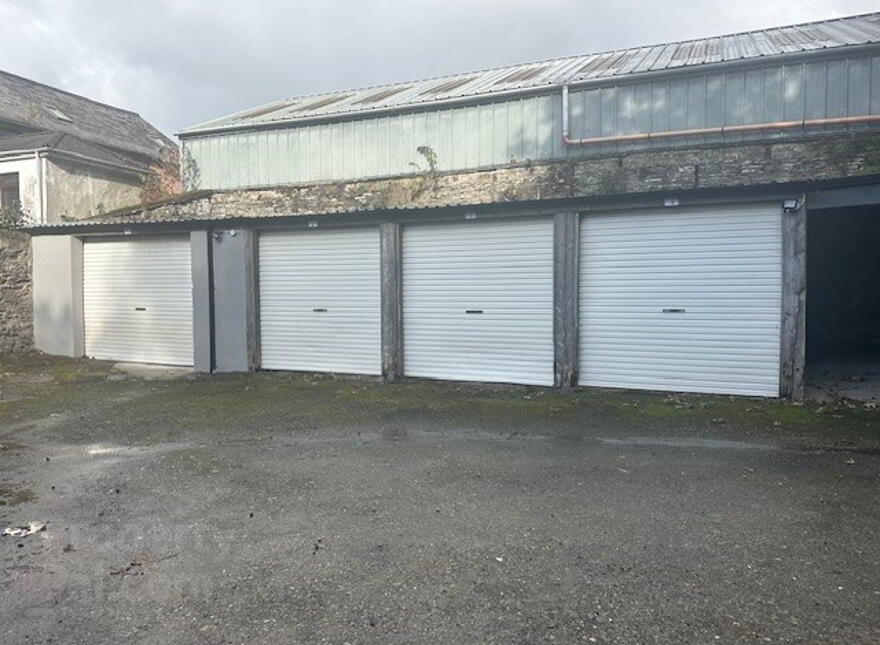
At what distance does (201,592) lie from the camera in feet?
11.9

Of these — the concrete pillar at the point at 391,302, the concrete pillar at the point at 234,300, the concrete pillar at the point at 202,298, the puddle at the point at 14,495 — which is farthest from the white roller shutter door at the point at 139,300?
the puddle at the point at 14,495

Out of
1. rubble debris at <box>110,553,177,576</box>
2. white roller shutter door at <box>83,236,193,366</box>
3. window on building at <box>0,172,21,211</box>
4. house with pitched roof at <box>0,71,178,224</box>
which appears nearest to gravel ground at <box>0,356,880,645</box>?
rubble debris at <box>110,553,177,576</box>

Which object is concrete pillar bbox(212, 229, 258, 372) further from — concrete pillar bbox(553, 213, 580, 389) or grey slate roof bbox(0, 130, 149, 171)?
grey slate roof bbox(0, 130, 149, 171)

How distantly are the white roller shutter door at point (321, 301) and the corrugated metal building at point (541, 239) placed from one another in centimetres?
4

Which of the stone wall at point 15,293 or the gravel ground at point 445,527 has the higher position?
the stone wall at point 15,293

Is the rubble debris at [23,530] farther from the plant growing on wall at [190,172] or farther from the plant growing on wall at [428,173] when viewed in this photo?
the plant growing on wall at [190,172]

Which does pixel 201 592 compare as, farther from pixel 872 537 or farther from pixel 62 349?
pixel 62 349

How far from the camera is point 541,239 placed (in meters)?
10.9

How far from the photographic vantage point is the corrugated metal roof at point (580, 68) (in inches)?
509

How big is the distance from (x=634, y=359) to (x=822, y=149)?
218 inches

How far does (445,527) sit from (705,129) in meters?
10.8

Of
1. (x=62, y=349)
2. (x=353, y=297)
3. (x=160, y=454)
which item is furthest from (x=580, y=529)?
(x=62, y=349)

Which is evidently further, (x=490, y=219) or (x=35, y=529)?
(x=490, y=219)

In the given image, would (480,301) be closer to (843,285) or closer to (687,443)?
(687,443)
